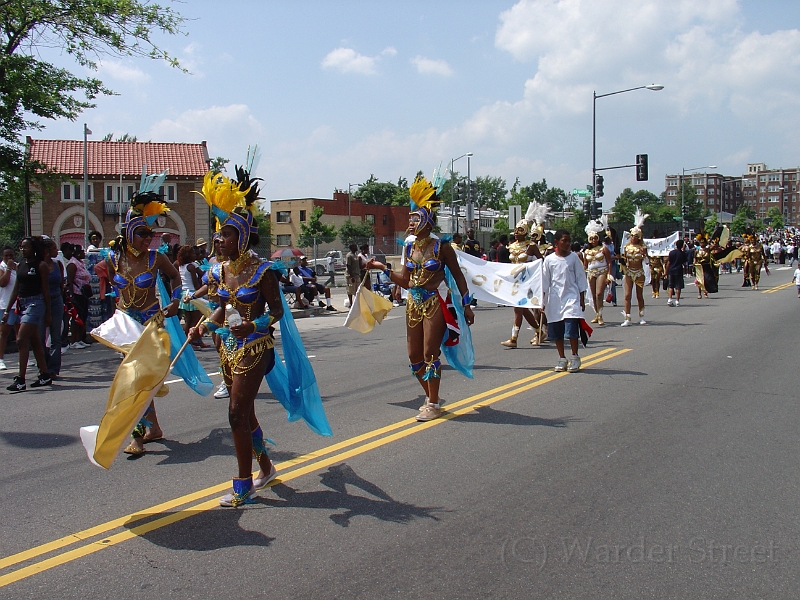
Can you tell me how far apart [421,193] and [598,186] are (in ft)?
98.0

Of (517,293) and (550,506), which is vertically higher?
(517,293)

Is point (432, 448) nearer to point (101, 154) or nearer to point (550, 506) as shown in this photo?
point (550, 506)

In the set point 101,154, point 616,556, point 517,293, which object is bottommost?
point 616,556

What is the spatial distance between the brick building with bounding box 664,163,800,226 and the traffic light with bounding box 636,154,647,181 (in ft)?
534

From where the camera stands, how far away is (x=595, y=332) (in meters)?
13.8

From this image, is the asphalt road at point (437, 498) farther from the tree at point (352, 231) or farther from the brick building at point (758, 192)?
the brick building at point (758, 192)

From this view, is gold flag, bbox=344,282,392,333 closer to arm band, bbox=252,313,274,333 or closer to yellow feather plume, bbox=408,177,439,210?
yellow feather plume, bbox=408,177,439,210

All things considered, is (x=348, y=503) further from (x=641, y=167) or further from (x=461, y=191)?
(x=641, y=167)

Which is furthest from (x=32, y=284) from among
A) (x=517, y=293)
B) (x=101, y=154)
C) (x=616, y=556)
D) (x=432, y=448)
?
(x=101, y=154)

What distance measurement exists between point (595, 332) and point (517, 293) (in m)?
2.63

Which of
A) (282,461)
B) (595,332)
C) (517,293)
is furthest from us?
(595,332)

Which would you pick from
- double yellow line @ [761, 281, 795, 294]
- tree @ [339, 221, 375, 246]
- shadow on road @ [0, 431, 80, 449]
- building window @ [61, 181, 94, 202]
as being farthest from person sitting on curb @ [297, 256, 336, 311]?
tree @ [339, 221, 375, 246]

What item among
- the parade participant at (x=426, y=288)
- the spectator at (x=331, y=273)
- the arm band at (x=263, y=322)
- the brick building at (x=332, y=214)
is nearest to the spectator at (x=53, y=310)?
the parade participant at (x=426, y=288)

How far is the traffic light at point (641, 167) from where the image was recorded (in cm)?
3531
